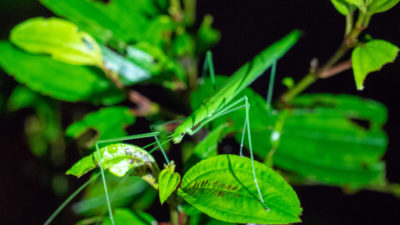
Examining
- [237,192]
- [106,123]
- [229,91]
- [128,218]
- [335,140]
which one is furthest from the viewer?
[335,140]

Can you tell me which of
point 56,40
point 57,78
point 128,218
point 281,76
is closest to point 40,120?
point 57,78

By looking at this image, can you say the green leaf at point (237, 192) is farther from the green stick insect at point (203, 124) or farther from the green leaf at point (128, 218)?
the green leaf at point (128, 218)

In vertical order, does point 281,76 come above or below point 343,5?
below

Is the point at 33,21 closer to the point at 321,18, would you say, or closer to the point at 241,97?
the point at 241,97

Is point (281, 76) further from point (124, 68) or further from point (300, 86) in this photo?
point (124, 68)

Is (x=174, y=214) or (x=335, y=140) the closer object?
(x=174, y=214)
